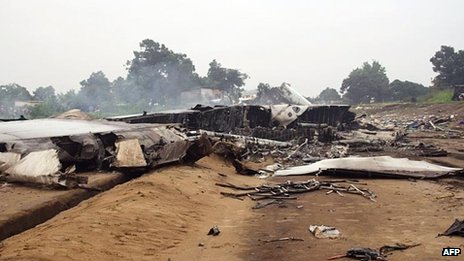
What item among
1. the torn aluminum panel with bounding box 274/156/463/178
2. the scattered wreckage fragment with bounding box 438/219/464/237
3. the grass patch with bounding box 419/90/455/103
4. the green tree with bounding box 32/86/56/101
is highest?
the grass patch with bounding box 419/90/455/103

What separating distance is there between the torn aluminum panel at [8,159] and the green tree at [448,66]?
133 feet

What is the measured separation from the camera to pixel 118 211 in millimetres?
5918

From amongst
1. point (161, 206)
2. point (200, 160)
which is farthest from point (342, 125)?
point (161, 206)

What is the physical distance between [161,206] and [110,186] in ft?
7.14

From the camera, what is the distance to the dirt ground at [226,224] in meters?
4.61

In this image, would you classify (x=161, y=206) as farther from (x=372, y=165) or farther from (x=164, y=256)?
(x=372, y=165)

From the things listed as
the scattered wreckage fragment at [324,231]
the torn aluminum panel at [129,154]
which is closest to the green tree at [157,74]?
the torn aluminum panel at [129,154]

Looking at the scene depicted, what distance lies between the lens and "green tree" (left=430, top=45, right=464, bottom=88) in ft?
128

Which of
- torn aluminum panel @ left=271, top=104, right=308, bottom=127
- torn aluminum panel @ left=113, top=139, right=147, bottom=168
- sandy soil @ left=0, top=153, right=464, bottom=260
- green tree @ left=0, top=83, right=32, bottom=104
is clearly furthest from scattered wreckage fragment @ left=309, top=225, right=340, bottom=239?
green tree @ left=0, top=83, right=32, bottom=104

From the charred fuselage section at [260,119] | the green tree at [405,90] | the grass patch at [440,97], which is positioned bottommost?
the charred fuselage section at [260,119]

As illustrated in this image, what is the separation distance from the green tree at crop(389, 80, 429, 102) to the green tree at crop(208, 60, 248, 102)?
1805cm

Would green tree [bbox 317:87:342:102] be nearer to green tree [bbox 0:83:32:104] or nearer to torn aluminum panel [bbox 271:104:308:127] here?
torn aluminum panel [bbox 271:104:308:127]

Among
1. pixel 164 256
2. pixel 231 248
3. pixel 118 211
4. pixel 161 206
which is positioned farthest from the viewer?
pixel 161 206

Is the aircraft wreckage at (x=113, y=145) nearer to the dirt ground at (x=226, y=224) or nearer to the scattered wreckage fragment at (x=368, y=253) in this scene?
the dirt ground at (x=226, y=224)
